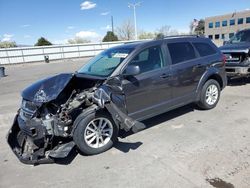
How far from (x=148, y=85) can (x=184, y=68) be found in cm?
110

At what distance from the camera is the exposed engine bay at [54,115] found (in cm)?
355

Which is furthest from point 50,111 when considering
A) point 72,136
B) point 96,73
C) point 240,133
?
point 240,133

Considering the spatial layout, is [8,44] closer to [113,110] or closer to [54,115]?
[54,115]

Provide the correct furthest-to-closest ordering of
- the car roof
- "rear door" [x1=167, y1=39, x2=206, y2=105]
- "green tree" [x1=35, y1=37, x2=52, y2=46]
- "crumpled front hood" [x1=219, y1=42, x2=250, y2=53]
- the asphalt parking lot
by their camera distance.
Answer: "green tree" [x1=35, y1=37, x2=52, y2=46] → "crumpled front hood" [x1=219, y1=42, x2=250, y2=53] → "rear door" [x1=167, y1=39, x2=206, y2=105] → the car roof → the asphalt parking lot

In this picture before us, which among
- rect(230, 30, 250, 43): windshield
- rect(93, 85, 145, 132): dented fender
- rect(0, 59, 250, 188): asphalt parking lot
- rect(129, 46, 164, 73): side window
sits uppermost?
rect(230, 30, 250, 43): windshield

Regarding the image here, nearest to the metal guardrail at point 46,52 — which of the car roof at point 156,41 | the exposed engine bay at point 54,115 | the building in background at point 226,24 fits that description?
the car roof at point 156,41

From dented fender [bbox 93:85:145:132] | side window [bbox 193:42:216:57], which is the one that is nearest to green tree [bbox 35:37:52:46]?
side window [bbox 193:42:216:57]

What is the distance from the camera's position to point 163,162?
11.5 feet

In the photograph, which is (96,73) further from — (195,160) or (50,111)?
(195,160)

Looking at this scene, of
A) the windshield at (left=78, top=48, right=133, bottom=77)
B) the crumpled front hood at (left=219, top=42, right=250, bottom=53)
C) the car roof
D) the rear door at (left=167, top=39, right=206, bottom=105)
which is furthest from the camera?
the crumpled front hood at (left=219, top=42, right=250, bottom=53)

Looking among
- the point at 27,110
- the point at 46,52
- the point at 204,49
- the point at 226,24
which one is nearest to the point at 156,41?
the point at 204,49

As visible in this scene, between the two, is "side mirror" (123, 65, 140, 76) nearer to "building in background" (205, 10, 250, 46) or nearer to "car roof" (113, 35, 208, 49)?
"car roof" (113, 35, 208, 49)

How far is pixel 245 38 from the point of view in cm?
918

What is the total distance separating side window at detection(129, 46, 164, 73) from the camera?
4.41m
